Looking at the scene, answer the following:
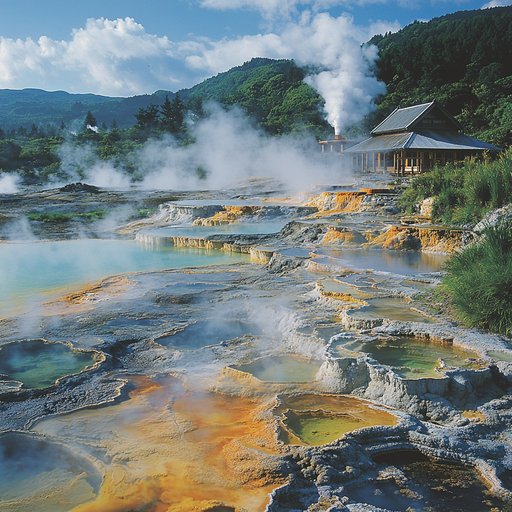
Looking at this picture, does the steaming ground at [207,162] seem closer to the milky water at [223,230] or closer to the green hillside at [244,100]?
the green hillside at [244,100]

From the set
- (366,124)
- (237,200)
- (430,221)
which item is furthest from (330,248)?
(366,124)

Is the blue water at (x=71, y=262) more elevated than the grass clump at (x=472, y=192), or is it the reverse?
the grass clump at (x=472, y=192)

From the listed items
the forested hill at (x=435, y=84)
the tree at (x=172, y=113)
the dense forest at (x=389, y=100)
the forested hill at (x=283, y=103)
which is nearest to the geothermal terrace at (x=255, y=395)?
the forested hill at (x=435, y=84)

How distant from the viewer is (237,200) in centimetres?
2023

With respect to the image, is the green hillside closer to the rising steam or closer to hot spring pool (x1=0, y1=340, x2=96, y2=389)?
the rising steam

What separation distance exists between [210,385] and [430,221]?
7709mm

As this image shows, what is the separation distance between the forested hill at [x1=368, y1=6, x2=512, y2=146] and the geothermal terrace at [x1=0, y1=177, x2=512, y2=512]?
2830 cm

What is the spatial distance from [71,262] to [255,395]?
8.30 meters

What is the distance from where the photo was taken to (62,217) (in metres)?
19.1

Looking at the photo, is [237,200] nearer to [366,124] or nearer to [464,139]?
[464,139]

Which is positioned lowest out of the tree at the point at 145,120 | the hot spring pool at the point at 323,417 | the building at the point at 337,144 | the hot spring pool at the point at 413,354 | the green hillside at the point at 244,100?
the hot spring pool at the point at 323,417

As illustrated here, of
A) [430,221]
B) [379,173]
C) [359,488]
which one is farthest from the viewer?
[379,173]

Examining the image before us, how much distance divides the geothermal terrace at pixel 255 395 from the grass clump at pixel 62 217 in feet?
34.8

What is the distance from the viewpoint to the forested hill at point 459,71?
35.4 m
